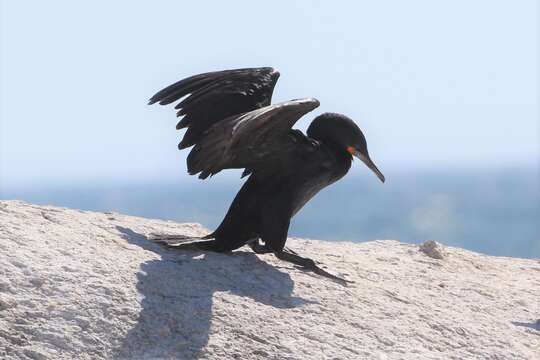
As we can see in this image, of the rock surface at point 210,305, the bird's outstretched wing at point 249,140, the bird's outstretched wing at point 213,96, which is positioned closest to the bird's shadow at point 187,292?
the rock surface at point 210,305

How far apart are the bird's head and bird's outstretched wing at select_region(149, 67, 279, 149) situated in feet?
1.57

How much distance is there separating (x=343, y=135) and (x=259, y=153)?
2.63 ft

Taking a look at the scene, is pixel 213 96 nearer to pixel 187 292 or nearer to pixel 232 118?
pixel 232 118

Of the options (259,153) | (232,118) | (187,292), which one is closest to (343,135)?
(259,153)

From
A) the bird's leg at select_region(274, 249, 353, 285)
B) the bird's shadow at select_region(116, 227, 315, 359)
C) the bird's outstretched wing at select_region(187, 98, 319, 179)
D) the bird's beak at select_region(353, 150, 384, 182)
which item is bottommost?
the bird's shadow at select_region(116, 227, 315, 359)

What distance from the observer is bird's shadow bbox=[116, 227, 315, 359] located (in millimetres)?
6508

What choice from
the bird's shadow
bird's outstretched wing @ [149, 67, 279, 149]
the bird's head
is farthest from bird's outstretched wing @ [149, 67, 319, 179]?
the bird's shadow

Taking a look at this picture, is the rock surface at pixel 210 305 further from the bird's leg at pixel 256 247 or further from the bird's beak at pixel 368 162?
the bird's beak at pixel 368 162

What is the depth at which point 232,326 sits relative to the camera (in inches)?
269

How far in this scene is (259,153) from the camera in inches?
Result: 319

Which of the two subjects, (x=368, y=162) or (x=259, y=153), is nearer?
(x=259, y=153)

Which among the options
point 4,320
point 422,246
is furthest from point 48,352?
point 422,246

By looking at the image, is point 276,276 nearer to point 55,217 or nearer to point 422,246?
point 55,217

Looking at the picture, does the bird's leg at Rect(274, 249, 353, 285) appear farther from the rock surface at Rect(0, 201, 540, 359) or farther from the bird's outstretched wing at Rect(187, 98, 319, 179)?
the bird's outstretched wing at Rect(187, 98, 319, 179)
